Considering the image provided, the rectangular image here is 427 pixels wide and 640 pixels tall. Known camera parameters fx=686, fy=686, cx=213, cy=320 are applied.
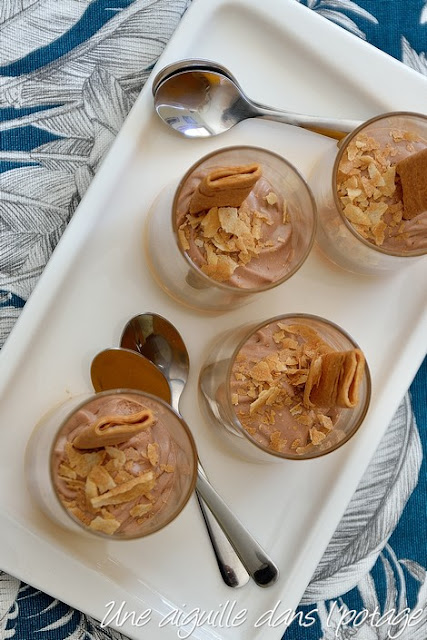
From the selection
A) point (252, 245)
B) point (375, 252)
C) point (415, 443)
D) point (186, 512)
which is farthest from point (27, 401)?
point (415, 443)

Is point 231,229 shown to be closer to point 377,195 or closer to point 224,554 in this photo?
point 377,195

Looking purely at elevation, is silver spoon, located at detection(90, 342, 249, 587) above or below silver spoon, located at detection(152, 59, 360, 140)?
below

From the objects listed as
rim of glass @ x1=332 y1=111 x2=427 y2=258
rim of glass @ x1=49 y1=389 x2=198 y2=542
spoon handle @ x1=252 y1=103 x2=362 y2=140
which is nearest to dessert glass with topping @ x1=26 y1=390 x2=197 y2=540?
rim of glass @ x1=49 y1=389 x2=198 y2=542

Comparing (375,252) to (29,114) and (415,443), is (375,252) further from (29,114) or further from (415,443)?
Answer: (29,114)

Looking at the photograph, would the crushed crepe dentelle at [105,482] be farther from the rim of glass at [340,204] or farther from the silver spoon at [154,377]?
the rim of glass at [340,204]

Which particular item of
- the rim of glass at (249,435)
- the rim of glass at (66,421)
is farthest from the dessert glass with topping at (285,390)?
the rim of glass at (66,421)

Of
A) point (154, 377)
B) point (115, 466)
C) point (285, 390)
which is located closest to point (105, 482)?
point (115, 466)

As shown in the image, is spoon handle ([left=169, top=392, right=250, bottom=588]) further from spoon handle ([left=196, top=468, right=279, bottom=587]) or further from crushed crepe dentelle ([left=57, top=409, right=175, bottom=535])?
crushed crepe dentelle ([left=57, top=409, right=175, bottom=535])

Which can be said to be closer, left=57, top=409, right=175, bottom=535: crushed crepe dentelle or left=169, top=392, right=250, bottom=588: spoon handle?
left=57, top=409, right=175, bottom=535: crushed crepe dentelle
